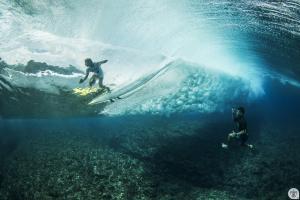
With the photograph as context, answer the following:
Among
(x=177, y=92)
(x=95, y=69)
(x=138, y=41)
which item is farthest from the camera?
(x=177, y=92)

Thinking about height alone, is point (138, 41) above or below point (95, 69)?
above

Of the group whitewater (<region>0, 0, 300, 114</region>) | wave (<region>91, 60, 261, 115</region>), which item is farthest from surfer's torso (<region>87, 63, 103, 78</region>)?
wave (<region>91, 60, 261, 115</region>)

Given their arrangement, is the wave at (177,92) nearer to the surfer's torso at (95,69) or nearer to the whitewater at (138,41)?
the whitewater at (138,41)

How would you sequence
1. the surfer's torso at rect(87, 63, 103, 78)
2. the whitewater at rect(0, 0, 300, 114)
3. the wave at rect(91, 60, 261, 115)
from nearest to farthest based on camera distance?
the surfer's torso at rect(87, 63, 103, 78) < the whitewater at rect(0, 0, 300, 114) < the wave at rect(91, 60, 261, 115)

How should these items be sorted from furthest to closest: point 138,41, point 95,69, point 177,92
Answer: point 177,92 → point 138,41 → point 95,69

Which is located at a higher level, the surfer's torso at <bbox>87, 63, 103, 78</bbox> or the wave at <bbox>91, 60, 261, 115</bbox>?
the wave at <bbox>91, 60, 261, 115</bbox>

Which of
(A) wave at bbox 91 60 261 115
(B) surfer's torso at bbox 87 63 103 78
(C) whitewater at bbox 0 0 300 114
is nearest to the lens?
(B) surfer's torso at bbox 87 63 103 78

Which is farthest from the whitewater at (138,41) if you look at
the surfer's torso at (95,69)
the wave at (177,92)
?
the surfer's torso at (95,69)

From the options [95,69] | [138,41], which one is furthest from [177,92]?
[95,69]

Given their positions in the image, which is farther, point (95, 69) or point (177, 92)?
point (177, 92)

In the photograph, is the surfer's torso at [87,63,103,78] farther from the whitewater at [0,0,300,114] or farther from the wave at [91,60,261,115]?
the wave at [91,60,261,115]

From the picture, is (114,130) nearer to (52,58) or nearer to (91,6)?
(52,58)

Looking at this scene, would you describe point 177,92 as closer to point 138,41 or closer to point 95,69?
point 138,41

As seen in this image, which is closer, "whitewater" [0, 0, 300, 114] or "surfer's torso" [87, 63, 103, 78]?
"surfer's torso" [87, 63, 103, 78]
